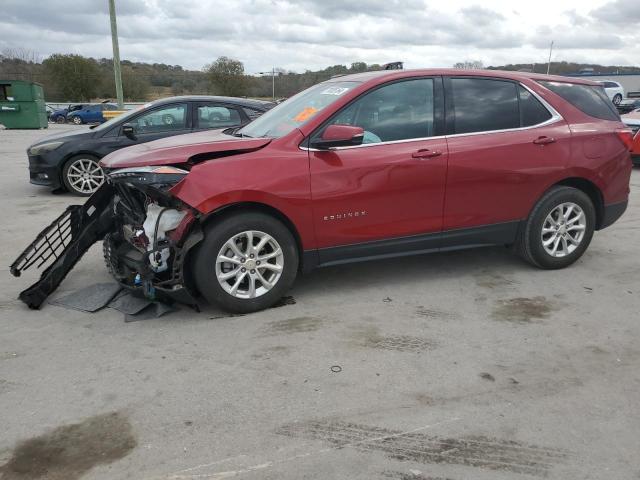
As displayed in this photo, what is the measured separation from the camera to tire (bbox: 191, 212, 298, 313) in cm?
393

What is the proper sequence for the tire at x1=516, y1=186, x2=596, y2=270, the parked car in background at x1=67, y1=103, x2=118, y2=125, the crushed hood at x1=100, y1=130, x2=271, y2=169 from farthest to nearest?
the parked car in background at x1=67, y1=103, x2=118, y2=125
the tire at x1=516, y1=186, x2=596, y2=270
the crushed hood at x1=100, y1=130, x2=271, y2=169

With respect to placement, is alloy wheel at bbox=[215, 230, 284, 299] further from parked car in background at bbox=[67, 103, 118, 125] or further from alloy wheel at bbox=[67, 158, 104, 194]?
parked car in background at bbox=[67, 103, 118, 125]

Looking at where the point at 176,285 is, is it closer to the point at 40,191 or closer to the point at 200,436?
the point at 200,436

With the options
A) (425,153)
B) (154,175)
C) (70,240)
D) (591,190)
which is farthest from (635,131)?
(70,240)

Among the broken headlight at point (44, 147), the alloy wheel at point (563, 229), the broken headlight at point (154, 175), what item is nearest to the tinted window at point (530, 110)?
the alloy wheel at point (563, 229)

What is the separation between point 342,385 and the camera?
3188 millimetres

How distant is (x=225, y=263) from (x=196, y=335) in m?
0.57

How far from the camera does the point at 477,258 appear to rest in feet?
18.4

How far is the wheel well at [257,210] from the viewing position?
13.0 feet

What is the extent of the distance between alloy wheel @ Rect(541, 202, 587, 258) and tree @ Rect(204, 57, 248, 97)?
5164 cm

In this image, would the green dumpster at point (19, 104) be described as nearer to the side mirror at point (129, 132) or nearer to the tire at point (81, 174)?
the tire at point (81, 174)

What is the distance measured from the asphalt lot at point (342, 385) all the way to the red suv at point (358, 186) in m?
0.40

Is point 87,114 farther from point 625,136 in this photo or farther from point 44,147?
point 625,136

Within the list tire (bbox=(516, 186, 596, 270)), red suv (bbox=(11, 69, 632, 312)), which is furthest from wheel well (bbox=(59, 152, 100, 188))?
tire (bbox=(516, 186, 596, 270))
